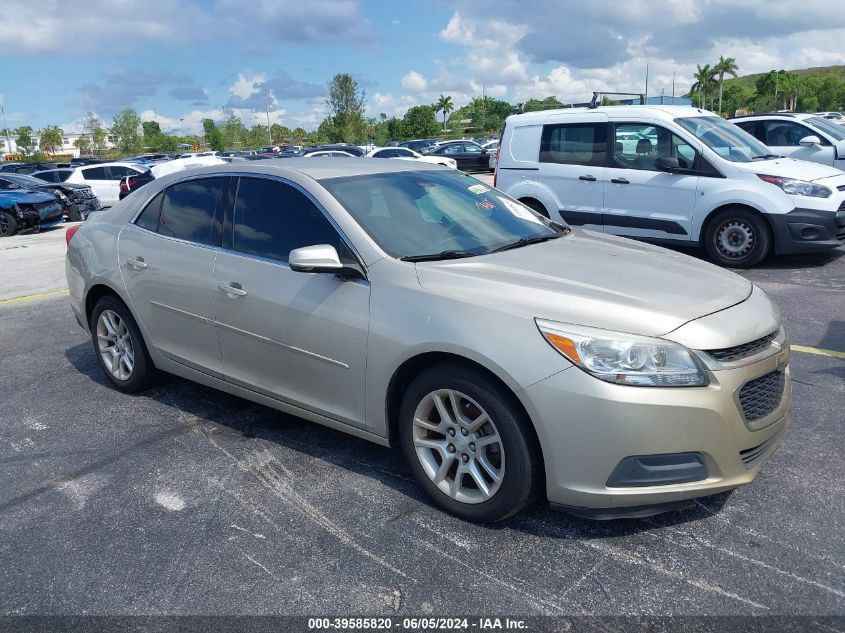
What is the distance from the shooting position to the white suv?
834cm

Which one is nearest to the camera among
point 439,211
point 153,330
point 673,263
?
point 673,263

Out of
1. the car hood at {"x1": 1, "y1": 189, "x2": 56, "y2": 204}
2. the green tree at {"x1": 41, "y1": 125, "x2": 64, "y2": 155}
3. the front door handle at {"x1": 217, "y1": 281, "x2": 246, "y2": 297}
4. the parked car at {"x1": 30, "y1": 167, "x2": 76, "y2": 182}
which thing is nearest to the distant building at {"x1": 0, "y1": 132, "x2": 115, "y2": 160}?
the green tree at {"x1": 41, "y1": 125, "x2": 64, "y2": 155}

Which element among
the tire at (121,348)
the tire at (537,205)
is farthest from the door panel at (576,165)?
the tire at (121,348)

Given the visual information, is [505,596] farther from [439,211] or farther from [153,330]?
[153,330]

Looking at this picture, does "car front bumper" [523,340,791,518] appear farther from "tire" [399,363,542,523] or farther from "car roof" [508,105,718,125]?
"car roof" [508,105,718,125]

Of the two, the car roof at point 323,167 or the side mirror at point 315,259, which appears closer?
the side mirror at point 315,259

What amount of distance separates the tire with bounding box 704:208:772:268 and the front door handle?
21.6 ft

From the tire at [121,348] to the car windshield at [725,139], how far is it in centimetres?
691

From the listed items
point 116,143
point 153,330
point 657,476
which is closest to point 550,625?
point 657,476

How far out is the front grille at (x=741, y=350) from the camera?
2.91 meters

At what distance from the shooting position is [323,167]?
13.8ft

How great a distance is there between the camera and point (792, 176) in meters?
8.43

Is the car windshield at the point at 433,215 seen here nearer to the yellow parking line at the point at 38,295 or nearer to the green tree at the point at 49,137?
the yellow parking line at the point at 38,295

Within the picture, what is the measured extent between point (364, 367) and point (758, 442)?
1751 mm
